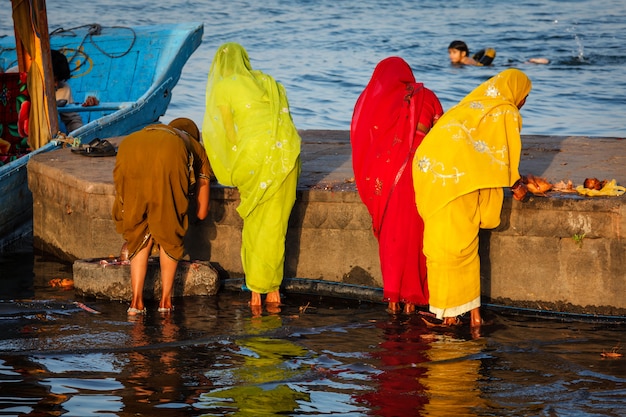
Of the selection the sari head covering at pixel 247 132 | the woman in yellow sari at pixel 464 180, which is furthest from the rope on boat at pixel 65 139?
the woman in yellow sari at pixel 464 180

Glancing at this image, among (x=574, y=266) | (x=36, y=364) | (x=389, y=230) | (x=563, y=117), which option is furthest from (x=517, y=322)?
(x=563, y=117)

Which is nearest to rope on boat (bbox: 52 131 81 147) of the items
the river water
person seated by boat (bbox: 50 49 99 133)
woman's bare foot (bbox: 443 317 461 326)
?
the river water

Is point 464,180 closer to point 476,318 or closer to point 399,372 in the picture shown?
point 476,318

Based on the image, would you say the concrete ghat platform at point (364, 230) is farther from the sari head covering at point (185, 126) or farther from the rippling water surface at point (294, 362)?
the sari head covering at point (185, 126)

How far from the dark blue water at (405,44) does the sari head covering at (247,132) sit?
29.3 ft

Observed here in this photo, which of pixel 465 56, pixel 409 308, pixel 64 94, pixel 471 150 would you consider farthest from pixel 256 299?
pixel 465 56

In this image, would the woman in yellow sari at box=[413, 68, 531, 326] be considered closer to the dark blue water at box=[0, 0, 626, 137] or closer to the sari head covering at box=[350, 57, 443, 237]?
the sari head covering at box=[350, 57, 443, 237]

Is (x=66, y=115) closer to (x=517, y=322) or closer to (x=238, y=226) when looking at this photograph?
(x=238, y=226)

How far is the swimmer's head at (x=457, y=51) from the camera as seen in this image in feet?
65.2

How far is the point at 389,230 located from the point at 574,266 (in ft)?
3.97

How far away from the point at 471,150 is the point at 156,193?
1985 mm

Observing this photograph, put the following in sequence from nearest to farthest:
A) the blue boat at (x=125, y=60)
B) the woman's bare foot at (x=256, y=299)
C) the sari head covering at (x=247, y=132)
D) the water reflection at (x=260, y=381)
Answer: the water reflection at (x=260, y=381) < the sari head covering at (x=247, y=132) < the woman's bare foot at (x=256, y=299) < the blue boat at (x=125, y=60)

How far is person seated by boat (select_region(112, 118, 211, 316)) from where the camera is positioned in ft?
21.7

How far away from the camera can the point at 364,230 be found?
718cm
